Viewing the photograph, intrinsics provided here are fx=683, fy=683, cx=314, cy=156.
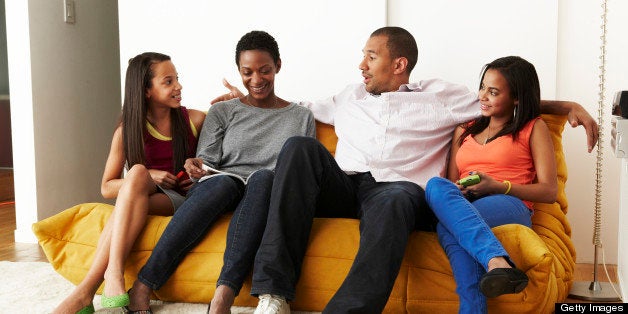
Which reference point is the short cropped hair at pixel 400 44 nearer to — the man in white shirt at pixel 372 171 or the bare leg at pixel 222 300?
the man in white shirt at pixel 372 171

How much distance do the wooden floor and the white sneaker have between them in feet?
3.46

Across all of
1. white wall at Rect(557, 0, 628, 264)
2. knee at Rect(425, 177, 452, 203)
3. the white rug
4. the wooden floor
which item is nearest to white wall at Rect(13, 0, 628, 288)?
white wall at Rect(557, 0, 628, 264)

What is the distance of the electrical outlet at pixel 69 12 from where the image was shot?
12.5ft

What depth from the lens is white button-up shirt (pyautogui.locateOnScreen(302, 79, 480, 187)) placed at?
2.43 m

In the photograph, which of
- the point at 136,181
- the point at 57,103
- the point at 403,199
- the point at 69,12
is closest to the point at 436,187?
the point at 403,199

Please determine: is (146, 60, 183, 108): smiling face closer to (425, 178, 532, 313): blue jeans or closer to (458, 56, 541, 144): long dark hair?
(425, 178, 532, 313): blue jeans

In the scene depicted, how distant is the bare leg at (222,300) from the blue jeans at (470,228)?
2.15 ft

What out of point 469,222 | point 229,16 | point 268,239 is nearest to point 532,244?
point 469,222

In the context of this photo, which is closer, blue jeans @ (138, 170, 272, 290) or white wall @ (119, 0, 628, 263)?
blue jeans @ (138, 170, 272, 290)

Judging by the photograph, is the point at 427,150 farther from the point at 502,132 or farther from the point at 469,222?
the point at 469,222

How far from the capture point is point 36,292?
8.32 feet

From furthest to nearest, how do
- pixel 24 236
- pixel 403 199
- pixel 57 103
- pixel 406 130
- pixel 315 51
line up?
pixel 57 103 < pixel 24 236 < pixel 315 51 < pixel 406 130 < pixel 403 199

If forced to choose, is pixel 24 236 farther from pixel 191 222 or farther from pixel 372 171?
pixel 372 171

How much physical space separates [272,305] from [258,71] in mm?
1007
